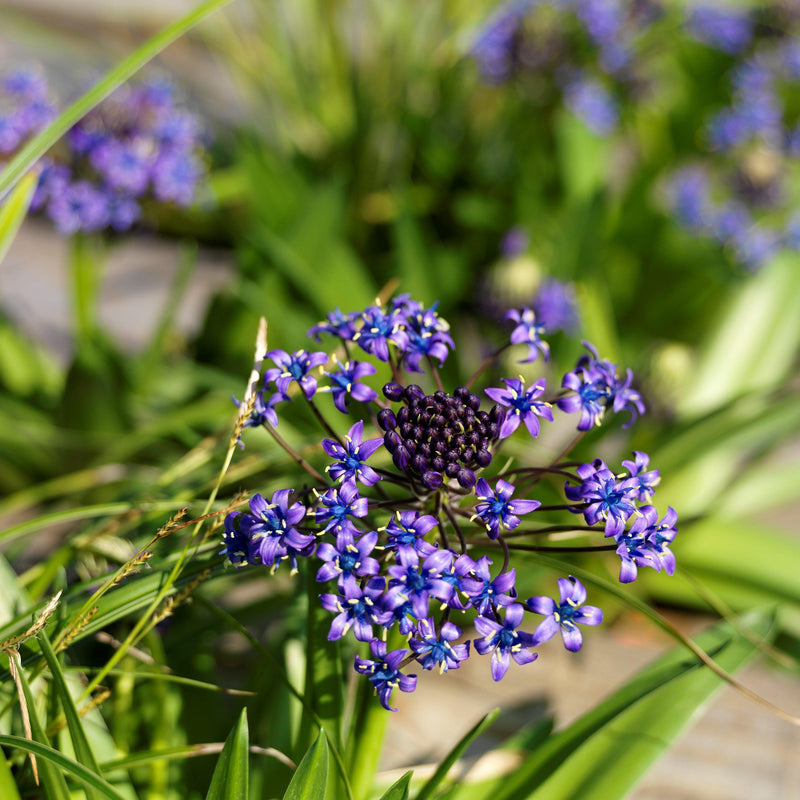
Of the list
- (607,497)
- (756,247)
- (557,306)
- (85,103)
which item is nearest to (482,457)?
(607,497)

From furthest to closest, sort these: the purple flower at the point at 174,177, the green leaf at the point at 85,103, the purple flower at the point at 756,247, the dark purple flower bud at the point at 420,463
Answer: the purple flower at the point at 756,247, the purple flower at the point at 174,177, the green leaf at the point at 85,103, the dark purple flower bud at the point at 420,463

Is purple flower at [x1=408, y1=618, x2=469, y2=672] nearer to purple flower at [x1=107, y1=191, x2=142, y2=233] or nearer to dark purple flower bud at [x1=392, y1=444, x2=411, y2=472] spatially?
dark purple flower bud at [x1=392, y1=444, x2=411, y2=472]

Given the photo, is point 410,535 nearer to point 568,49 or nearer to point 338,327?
point 338,327

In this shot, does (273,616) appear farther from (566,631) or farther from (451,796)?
(566,631)

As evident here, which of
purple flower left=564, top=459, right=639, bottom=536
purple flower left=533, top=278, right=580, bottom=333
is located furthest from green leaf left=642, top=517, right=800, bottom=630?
purple flower left=564, top=459, right=639, bottom=536

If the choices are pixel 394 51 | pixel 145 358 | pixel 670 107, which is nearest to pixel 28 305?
pixel 145 358

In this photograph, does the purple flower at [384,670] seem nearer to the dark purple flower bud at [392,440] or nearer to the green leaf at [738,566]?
the dark purple flower bud at [392,440]

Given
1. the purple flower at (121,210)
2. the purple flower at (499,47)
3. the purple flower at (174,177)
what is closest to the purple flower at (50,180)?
the purple flower at (121,210)
